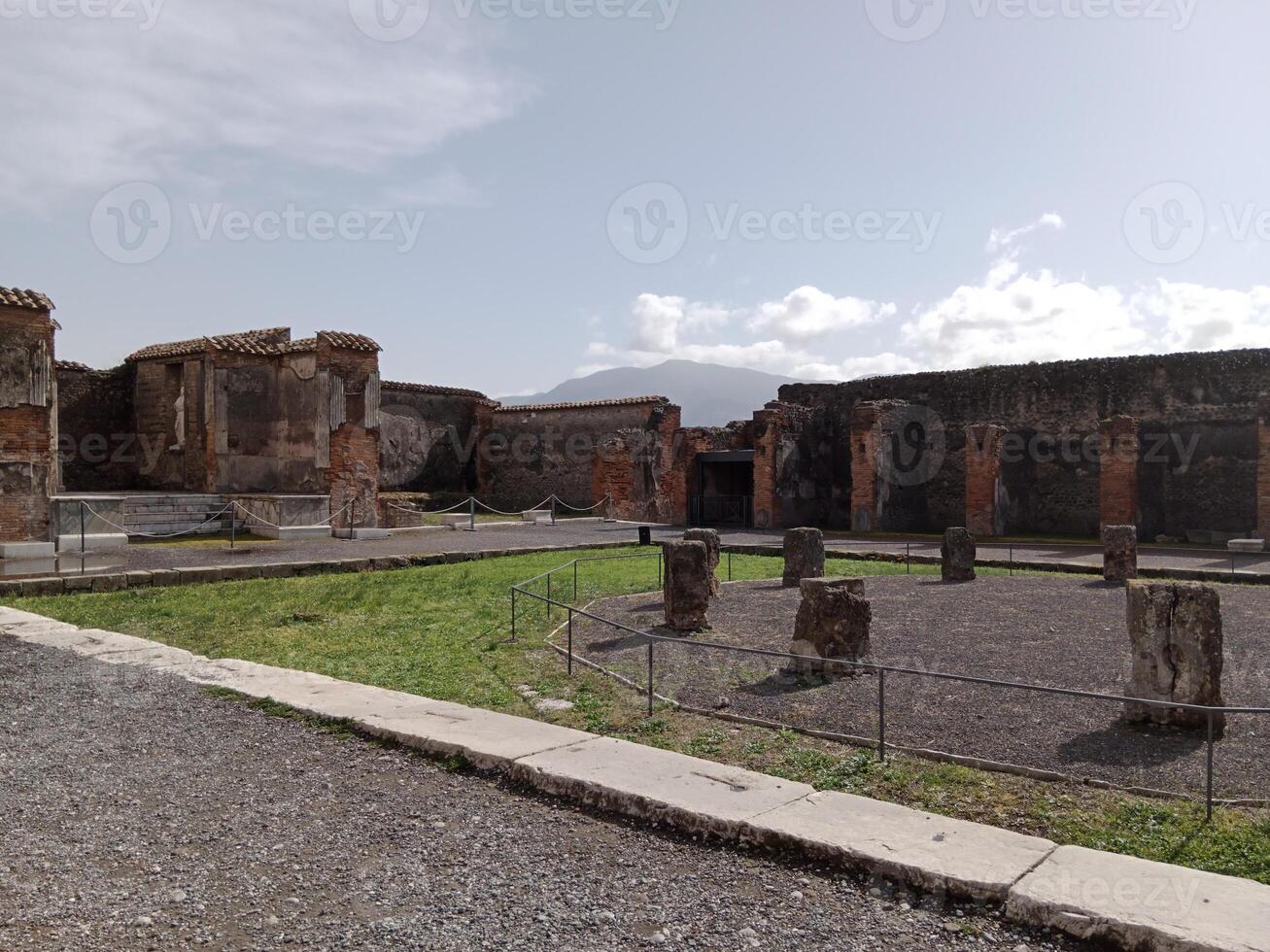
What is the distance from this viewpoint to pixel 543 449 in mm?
31406

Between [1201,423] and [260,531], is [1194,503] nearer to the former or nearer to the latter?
[1201,423]

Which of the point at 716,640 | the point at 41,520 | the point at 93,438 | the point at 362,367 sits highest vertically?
the point at 362,367

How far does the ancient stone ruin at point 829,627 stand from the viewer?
7270 millimetres

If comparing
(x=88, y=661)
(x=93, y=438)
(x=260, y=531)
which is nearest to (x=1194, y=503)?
(x=260, y=531)

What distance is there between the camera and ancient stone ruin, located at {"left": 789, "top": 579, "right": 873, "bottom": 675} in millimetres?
7270

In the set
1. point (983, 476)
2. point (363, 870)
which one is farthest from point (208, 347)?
point (363, 870)

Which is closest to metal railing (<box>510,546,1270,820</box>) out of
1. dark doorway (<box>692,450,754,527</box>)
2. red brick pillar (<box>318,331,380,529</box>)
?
red brick pillar (<box>318,331,380,529</box>)

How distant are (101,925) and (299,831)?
2.92 ft

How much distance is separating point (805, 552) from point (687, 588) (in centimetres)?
398

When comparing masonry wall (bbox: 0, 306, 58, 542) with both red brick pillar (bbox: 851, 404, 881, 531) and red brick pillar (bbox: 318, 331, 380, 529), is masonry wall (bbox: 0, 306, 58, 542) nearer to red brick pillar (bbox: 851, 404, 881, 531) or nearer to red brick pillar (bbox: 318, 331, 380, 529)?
red brick pillar (bbox: 318, 331, 380, 529)

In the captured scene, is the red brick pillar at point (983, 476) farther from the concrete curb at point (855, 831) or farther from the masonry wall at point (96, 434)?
the masonry wall at point (96, 434)

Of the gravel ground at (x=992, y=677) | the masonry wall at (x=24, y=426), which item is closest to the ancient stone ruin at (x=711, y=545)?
the gravel ground at (x=992, y=677)

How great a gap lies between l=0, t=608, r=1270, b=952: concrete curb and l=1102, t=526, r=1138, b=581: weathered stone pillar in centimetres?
1097

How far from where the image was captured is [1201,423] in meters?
21.6
